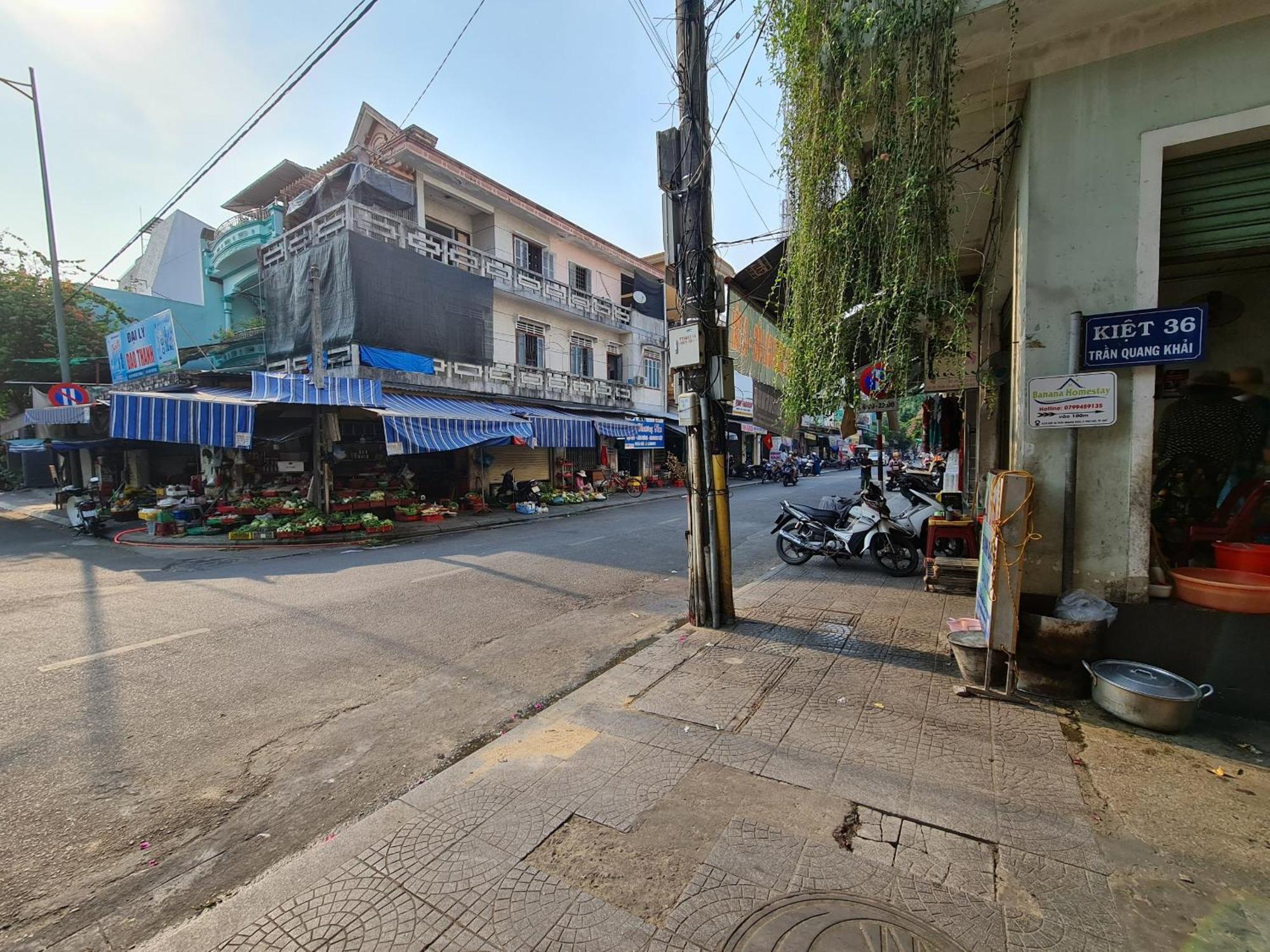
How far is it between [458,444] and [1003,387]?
1075 cm

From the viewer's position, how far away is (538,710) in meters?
3.74

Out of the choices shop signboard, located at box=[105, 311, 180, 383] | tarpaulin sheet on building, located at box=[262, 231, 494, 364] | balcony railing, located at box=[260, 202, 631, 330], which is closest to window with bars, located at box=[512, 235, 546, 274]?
balcony railing, located at box=[260, 202, 631, 330]

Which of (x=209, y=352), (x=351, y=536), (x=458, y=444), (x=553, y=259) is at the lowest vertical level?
(x=351, y=536)

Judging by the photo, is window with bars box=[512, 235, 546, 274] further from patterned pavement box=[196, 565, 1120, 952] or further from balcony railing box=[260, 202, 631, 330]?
patterned pavement box=[196, 565, 1120, 952]

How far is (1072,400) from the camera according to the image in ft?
11.7

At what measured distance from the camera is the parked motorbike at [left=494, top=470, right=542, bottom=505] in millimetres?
16500

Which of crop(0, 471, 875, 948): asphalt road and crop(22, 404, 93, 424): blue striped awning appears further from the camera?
crop(22, 404, 93, 424): blue striped awning

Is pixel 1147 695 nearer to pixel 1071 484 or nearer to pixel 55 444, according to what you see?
pixel 1071 484

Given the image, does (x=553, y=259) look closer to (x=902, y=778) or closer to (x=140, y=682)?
(x=140, y=682)

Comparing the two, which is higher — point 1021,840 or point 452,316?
point 452,316

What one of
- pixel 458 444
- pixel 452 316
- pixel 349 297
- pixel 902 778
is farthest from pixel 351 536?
pixel 902 778

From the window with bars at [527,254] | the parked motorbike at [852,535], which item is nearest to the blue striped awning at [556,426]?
the window with bars at [527,254]

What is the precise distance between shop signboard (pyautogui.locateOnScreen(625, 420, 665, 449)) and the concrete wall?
14.0 m

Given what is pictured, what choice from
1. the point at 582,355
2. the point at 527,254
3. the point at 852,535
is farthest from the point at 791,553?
the point at 527,254
